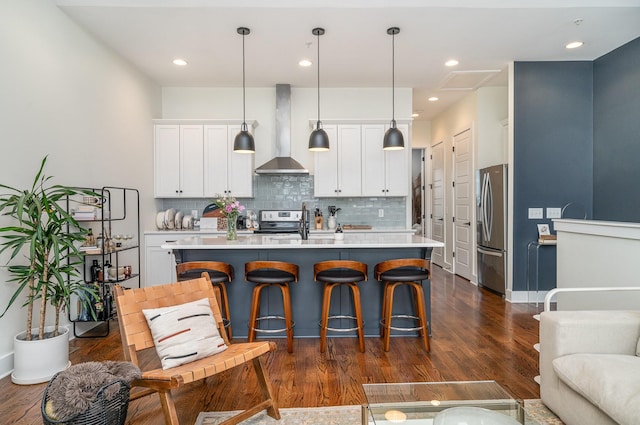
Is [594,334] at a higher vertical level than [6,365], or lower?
higher

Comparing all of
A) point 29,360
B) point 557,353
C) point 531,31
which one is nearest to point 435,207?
point 531,31

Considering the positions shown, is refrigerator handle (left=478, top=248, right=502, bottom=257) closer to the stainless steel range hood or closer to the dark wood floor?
the dark wood floor

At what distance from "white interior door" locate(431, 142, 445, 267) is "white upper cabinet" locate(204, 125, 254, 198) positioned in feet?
12.9

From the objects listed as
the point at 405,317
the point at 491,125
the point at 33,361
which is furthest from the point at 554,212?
the point at 33,361

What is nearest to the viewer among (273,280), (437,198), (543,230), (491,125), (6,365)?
(6,365)

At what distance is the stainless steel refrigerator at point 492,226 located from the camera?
490cm

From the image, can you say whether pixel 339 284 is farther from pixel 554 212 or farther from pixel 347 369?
pixel 554 212

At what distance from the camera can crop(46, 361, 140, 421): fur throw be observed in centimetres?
171

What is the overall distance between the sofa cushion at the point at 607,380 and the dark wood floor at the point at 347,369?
0.63m

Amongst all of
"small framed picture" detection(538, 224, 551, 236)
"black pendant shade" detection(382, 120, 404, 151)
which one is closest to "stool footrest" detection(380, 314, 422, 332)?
"black pendant shade" detection(382, 120, 404, 151)

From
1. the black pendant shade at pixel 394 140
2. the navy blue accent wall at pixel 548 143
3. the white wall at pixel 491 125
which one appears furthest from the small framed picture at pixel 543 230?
the black pendant shade at pixel 394 140

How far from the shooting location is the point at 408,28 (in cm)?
377

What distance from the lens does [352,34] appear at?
3.89 m

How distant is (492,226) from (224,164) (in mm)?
3908
